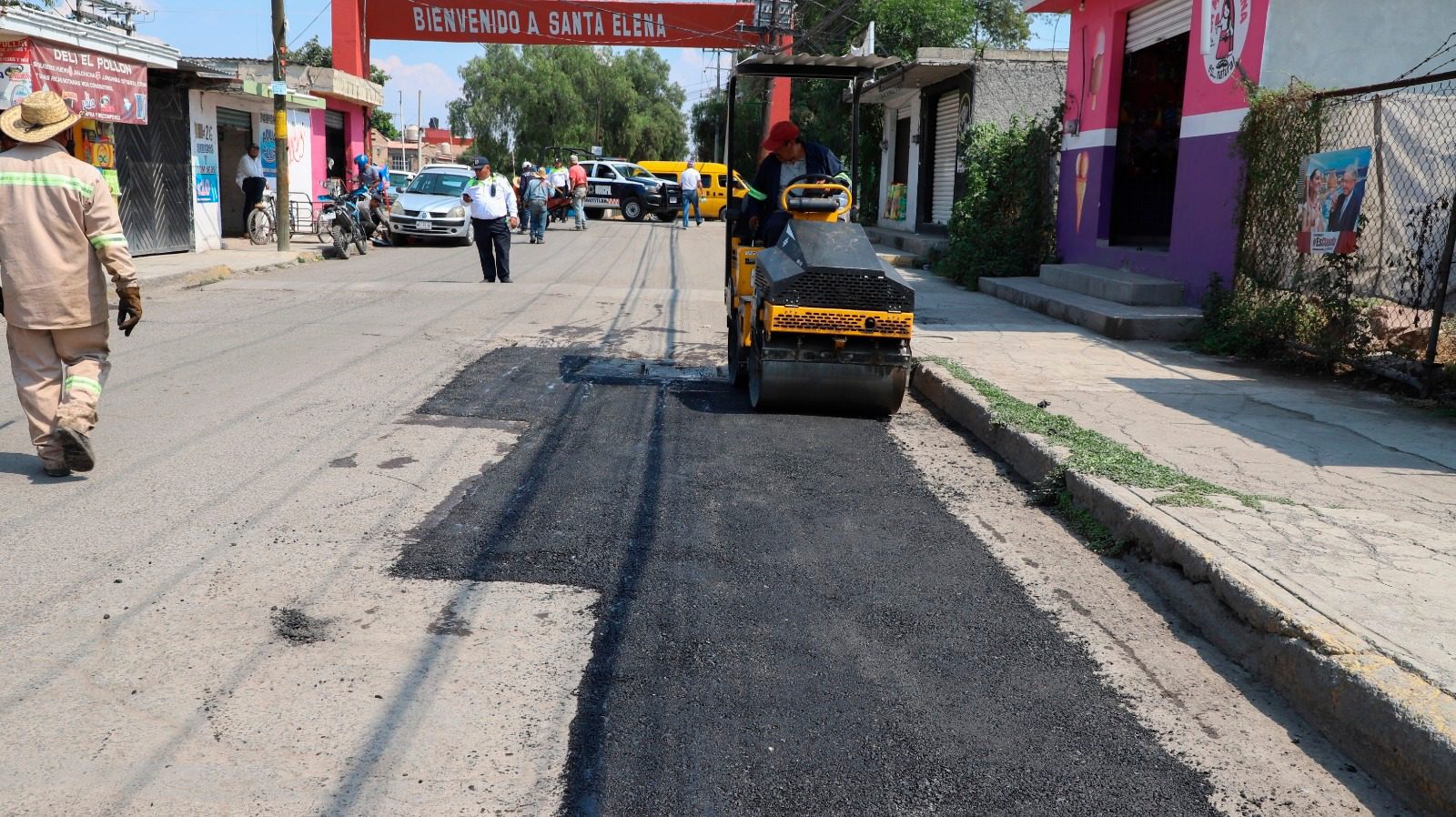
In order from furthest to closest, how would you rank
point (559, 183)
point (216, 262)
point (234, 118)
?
point (559, 183)
point (234, 118)
point (216, 262)

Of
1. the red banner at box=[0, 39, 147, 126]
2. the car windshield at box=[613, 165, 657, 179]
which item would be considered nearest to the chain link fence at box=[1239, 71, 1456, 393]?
the red banner at box=[0, 39, 147, 126]

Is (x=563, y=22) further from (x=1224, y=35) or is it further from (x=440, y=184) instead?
(x=1224, y=35)

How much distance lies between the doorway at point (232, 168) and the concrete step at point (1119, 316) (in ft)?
61.5

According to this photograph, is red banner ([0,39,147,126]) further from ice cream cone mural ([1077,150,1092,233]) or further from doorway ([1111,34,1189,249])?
doorway ([1111,34,1189,249])

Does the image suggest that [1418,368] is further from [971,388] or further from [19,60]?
[19,60]

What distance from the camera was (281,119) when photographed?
20281 mm

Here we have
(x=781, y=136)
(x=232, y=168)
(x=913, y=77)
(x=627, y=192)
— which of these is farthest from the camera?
(x=627, y=192)

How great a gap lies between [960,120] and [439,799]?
22931mm

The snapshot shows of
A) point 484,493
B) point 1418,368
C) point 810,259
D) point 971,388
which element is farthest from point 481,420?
point 1418,368

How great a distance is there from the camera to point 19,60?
15102 mm

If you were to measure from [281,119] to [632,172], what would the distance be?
2064 cm

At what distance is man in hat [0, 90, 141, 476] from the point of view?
591cm

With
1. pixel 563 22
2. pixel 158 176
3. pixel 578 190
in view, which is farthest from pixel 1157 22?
pixel 563 22

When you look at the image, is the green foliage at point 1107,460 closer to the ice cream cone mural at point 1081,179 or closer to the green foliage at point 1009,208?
the ice cream cone mural at point 1081,179
